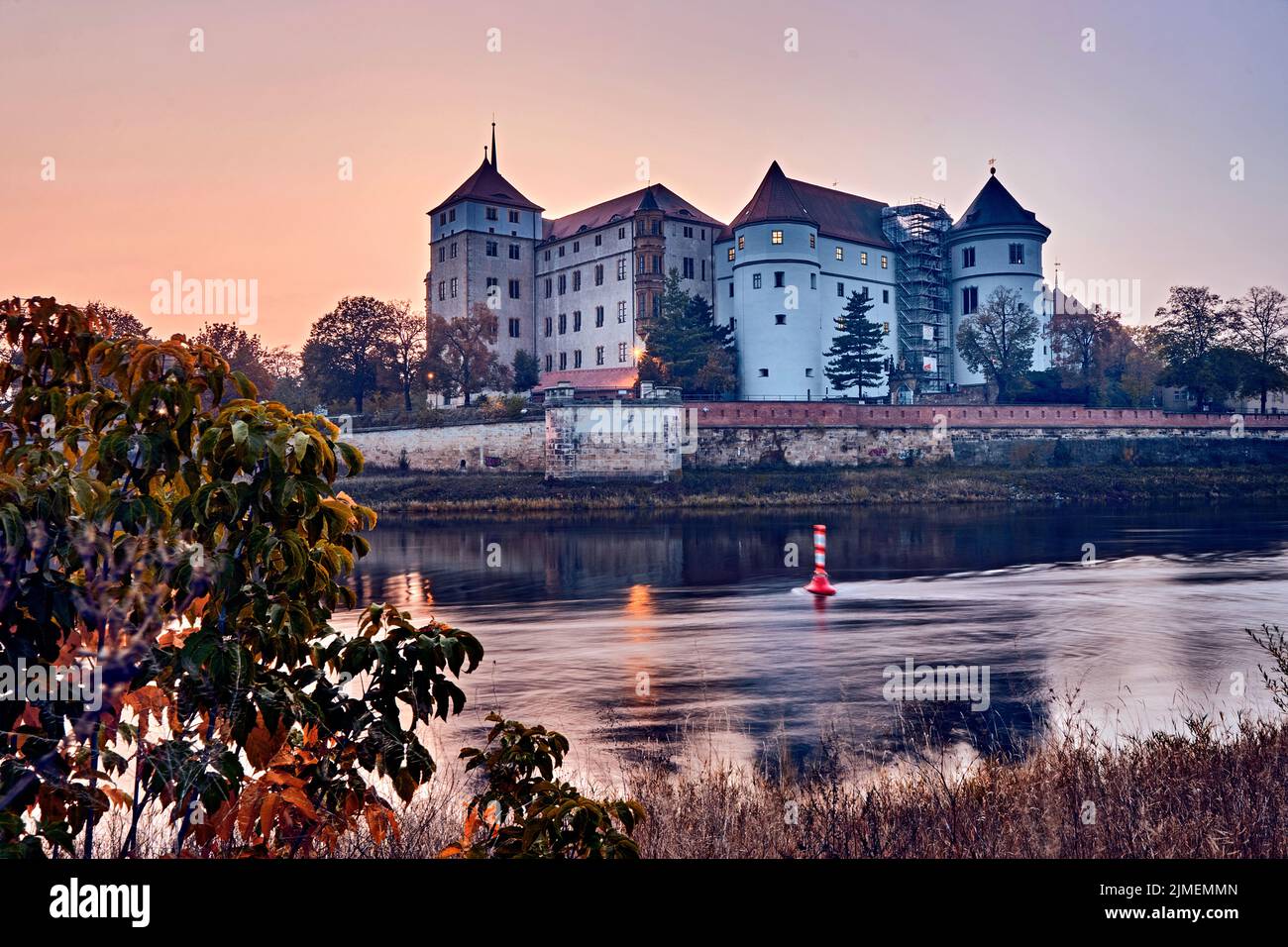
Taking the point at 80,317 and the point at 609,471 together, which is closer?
the point at 80,317

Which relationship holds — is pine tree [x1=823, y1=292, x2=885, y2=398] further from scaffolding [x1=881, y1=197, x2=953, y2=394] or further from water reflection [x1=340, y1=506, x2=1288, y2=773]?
water reflection [x1=340, y1=506, x2=1288, y2=773]

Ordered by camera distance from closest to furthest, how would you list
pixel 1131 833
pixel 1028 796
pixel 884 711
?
pixel 1131 833 < pixel 1028 796 < pixel 884 711

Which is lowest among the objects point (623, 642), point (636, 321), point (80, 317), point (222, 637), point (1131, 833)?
point (623, 642)

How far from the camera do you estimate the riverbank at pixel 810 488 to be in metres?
47.2

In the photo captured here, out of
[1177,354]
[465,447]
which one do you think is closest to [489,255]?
[465,447]

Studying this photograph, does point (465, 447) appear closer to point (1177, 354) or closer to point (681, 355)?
point (681, 355)

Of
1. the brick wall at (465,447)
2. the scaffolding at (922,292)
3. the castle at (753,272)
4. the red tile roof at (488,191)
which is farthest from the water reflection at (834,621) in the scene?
the red tile roof at (488,191)

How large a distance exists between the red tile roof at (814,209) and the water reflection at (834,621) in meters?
36.9

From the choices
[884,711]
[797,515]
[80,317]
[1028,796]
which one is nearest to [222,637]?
[80,317]

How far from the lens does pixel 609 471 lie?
5069 cm

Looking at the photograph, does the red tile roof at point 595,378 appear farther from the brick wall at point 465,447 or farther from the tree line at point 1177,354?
the tree line at point 1177,354

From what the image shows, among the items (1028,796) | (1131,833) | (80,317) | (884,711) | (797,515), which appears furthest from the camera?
(797,515)
